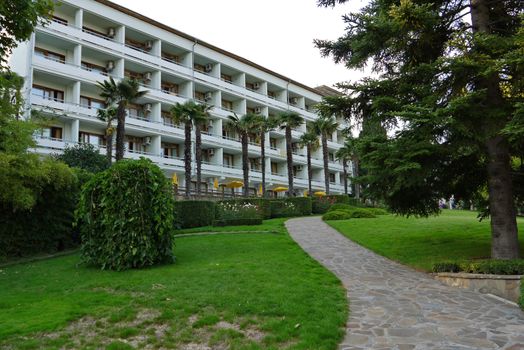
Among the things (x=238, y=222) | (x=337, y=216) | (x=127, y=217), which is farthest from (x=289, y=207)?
(x=127, y=217)

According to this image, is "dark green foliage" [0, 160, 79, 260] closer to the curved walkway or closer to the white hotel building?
the curved walkway

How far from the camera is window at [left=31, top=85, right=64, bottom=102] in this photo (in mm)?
33969

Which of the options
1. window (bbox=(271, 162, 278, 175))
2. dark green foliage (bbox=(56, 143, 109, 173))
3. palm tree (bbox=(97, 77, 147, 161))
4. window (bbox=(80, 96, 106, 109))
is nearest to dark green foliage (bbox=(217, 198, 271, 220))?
palm tree (bbox=(97, 77, 147, 161))

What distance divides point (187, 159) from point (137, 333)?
2798 cm

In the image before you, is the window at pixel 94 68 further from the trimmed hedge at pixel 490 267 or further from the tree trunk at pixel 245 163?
the trimmed hedge at pixel 490 267

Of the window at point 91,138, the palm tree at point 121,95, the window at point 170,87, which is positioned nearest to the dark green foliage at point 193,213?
the palm tree at point 121,95

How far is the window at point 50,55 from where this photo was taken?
34366 mm

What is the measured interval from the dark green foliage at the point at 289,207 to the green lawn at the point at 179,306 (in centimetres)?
2012

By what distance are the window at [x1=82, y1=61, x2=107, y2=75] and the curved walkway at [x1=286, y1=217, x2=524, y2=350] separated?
3194 cm

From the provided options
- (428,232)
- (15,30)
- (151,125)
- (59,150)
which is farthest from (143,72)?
(15,30)

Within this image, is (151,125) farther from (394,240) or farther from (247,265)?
(247,265)

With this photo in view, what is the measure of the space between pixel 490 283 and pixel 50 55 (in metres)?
36.2

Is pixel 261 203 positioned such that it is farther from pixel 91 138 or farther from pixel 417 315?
pixel 417 315

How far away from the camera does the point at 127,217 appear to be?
11.4 meters
